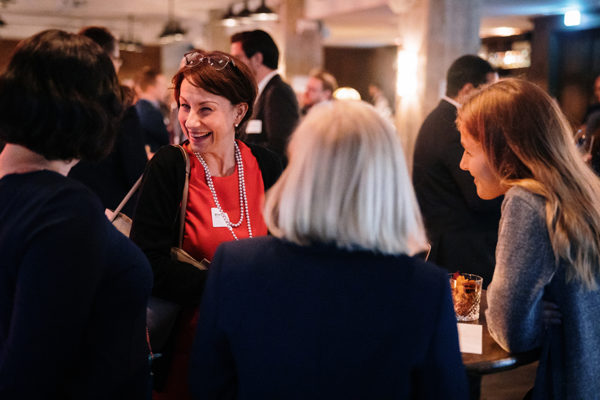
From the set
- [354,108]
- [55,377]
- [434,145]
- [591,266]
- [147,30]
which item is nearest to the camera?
[55,377]

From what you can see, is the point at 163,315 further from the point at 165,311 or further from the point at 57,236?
Result: the point at 57,236

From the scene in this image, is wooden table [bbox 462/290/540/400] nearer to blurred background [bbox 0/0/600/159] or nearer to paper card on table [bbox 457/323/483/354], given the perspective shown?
paper card on table [bbox 457/323/483/354]

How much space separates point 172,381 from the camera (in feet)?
5.28

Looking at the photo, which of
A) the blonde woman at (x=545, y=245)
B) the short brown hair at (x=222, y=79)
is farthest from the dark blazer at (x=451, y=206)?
the short brown hair at (x=222, y=79)

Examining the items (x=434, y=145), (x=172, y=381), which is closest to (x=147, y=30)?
(x=434, y=145)

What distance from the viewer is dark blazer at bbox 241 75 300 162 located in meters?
3.52

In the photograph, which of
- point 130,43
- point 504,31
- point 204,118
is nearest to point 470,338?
point 204,118

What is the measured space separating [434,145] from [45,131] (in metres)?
2.13

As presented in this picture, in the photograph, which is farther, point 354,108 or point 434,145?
point 434,145

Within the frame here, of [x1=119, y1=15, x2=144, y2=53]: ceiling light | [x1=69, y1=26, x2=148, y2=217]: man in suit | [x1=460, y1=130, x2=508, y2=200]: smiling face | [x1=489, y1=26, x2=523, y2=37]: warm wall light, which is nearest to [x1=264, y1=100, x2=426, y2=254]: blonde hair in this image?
[x1=460, y1=130, x2=508, y2=200]: smiling face

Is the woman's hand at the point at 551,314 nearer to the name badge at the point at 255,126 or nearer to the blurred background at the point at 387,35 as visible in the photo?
the blurred background at the point at 387,35

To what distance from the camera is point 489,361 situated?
1.44 meters

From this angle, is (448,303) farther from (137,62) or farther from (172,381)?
(137,62)

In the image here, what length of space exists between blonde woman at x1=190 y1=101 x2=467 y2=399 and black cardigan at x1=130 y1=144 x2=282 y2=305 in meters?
0.46
